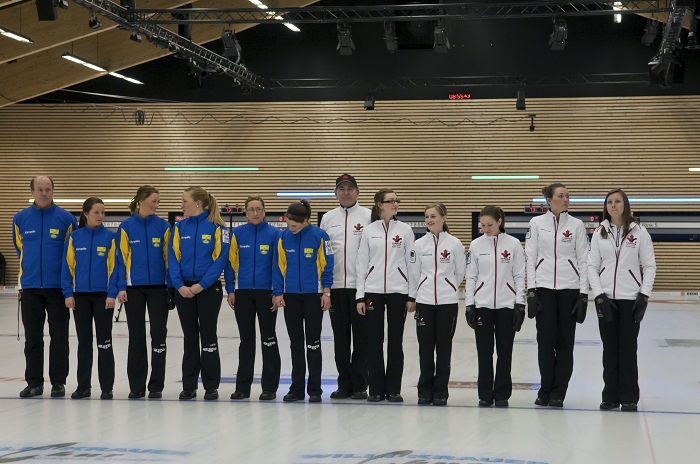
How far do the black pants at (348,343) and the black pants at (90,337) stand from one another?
6.26ft

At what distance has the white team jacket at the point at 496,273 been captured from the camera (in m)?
6.13

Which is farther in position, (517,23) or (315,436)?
(517,23)

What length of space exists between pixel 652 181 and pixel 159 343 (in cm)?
1678

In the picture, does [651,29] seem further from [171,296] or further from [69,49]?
[171,296]

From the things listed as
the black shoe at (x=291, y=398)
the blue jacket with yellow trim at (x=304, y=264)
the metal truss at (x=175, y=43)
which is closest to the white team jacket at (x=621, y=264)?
the blue jacket with yellow trim at (x=304, y=264)

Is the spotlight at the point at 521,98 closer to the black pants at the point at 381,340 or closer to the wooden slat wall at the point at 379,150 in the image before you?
the wooden slat wall at the point at 379,150

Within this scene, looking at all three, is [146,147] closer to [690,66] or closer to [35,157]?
[35,157]

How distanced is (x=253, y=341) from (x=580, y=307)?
8.71 ft

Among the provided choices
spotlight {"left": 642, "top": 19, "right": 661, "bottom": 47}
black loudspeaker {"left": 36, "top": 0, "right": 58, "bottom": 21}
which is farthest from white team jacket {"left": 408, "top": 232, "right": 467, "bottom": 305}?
spotlight {"left": 642, "top": 19, "right": 661, "bottom": 47}

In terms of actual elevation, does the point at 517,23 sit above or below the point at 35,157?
above

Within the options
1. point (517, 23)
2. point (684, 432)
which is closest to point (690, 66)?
point (517, 23)

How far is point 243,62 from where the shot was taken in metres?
20.5

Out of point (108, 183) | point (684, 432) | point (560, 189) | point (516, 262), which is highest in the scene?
point (108, 183)

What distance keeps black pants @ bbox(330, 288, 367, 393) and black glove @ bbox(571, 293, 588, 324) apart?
1.70 m
